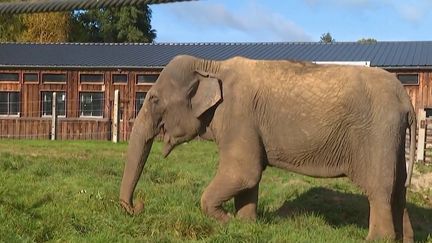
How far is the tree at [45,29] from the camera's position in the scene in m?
45.5

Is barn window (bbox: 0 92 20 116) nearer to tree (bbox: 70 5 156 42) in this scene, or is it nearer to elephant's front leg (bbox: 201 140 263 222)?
tree (bbox: 70 5 156 42)

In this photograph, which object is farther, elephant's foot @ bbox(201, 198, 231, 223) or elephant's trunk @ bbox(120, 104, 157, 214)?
elephant's trunk @ bbox(120, 104, 157, 214)

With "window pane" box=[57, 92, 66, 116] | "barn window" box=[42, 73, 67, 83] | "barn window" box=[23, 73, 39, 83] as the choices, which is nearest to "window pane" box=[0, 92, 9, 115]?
"barn window" box=[23, 73, 39, 83]

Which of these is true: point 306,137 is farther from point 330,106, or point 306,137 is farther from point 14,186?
point 14,186

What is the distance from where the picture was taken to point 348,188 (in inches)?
494

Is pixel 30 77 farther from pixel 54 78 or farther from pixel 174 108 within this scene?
pixel 174 108

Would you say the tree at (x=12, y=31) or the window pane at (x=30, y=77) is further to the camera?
the tree at (x=12, y=31)

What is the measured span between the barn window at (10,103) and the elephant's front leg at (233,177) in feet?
83.7

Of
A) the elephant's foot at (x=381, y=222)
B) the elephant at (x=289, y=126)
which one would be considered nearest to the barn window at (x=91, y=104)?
the elephant at (x=289, y=126)

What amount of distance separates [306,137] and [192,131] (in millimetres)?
1432

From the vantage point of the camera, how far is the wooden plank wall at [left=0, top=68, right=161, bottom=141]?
29661mm

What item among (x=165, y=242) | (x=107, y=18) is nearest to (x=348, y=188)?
(x=165, y=242)

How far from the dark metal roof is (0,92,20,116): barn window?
1.44 m

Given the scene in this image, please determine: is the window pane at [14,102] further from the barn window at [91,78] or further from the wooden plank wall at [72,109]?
the barn window at [91,78]
